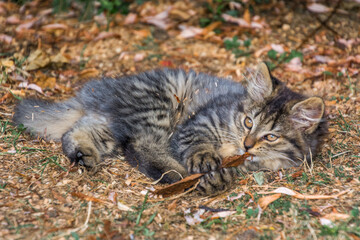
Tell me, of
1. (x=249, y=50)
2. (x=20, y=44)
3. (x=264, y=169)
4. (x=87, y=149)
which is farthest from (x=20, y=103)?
(x=249, y=50)

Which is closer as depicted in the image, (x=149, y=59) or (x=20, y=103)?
(x=20, y=103)

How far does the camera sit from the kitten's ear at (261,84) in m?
3.41

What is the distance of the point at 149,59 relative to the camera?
5.68 m

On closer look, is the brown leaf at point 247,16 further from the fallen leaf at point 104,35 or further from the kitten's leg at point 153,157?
the kitten's leg at point 153,157

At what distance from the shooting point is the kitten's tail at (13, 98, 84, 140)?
383cm

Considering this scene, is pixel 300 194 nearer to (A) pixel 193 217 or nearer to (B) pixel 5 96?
(A) pixel 193 217

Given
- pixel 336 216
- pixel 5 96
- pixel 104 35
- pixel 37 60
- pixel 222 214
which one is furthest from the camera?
pixel 104 35

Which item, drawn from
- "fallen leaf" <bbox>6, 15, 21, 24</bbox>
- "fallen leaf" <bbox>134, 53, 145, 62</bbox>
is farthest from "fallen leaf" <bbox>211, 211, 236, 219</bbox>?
"fallen leaf" <bbox>6, 15, 21, 24</bbox>

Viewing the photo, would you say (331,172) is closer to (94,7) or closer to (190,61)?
(190,61)

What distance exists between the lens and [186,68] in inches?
211

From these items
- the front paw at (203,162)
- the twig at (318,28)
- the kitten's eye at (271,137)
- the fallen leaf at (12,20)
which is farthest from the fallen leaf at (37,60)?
the twig at (318,28)

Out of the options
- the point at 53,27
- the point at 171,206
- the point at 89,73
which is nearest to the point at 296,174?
the point at 171,206

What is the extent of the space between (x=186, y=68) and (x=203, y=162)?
2.30 meters

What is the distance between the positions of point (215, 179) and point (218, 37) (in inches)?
137
